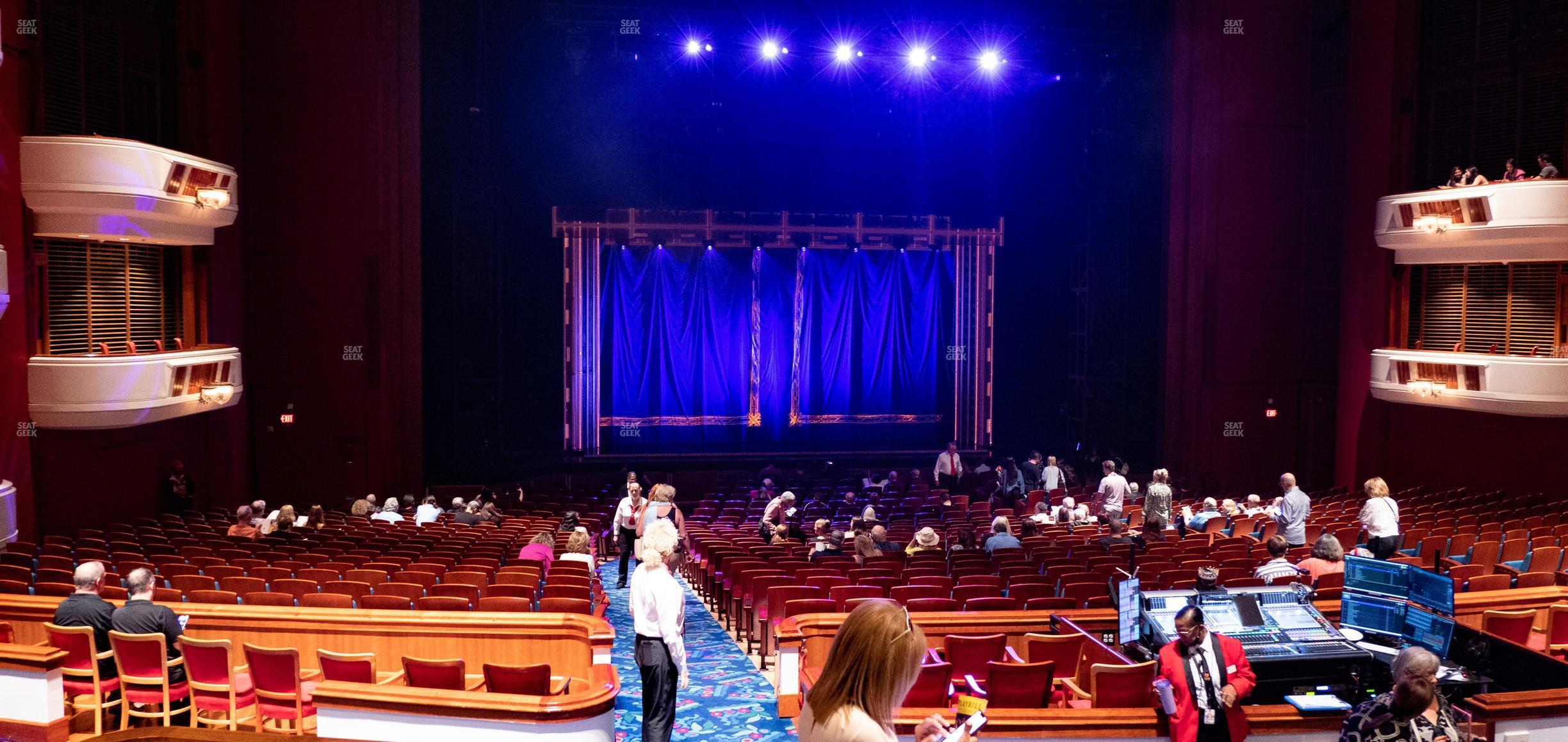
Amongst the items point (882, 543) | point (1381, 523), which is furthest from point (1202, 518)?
point (882, 543)

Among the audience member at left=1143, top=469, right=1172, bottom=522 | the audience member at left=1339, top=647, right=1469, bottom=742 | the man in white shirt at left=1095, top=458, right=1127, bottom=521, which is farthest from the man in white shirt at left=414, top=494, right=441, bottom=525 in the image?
the audience member at left=1339, top=647, right=1469, bottom=742

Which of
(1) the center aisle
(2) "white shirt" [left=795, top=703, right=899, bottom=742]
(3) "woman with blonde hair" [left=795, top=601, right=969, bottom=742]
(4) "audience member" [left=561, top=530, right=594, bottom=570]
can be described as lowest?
(1) the center aisle

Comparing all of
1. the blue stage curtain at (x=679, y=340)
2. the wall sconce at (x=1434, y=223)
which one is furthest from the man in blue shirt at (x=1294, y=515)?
the blue stage curtain at (x=679, y=340)

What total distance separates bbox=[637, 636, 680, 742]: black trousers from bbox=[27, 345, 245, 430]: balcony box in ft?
32.3

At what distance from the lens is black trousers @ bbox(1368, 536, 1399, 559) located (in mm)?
10789

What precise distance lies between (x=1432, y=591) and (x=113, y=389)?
13.4 meters

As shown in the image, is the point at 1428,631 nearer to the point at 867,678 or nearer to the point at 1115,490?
the point at 867,678

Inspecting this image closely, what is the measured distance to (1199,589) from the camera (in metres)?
6.48

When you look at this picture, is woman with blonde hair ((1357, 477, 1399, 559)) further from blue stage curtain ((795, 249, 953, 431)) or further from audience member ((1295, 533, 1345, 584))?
blue stage curtain ((795, 249, 953, 431))

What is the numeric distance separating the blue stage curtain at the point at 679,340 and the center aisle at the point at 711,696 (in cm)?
1188

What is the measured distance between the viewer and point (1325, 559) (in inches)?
350

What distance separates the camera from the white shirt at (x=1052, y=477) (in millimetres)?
17062

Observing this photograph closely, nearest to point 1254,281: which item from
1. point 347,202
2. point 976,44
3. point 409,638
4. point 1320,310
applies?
point 1320,310

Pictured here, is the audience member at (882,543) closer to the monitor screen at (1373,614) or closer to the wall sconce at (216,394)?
the monitor screen at (1373,614)
